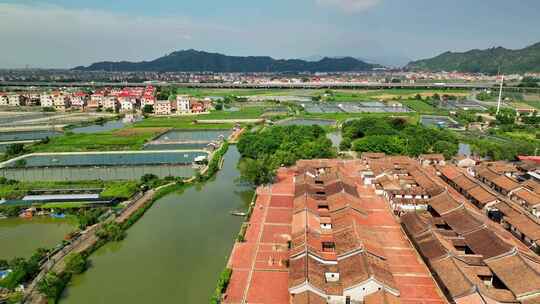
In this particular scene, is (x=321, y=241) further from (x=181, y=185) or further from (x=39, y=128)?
(x=39, y=128)

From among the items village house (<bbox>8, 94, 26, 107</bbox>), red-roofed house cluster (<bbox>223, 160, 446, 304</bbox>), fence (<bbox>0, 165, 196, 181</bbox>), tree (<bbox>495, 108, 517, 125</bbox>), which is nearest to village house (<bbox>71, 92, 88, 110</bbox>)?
village house (<bbox>8, 94, 26, 107</bbox>)

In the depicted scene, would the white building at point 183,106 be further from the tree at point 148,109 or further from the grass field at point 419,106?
the grass field at point 419,106

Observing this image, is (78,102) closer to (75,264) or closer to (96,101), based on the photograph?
(96,101)

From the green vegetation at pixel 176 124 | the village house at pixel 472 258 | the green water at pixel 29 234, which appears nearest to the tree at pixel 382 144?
the village house at pixel 472 258

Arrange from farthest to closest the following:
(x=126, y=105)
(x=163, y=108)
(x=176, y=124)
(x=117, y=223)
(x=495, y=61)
Answer: (x=495, y=61) → (x=126, y=105) → (x=163, y=108) → (x=176, y=124) → (x=117, y=223)

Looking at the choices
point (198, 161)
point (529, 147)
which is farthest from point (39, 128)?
point (529, 147)

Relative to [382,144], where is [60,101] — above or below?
above

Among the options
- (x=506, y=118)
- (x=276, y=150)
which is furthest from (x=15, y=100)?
(x=506, y=118)
